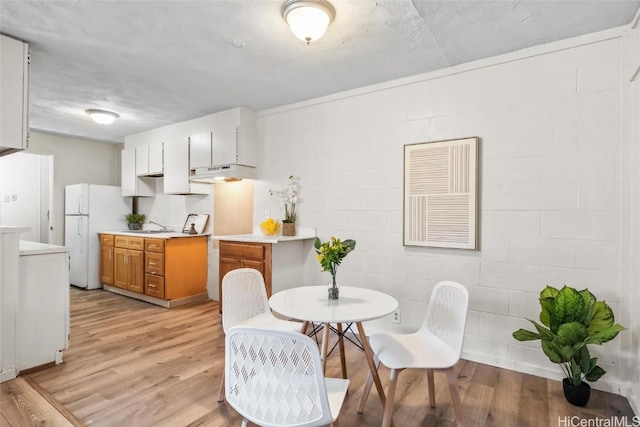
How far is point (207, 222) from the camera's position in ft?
15.3

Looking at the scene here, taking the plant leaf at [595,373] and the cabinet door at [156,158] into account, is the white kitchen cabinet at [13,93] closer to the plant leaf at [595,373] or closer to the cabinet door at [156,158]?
the cabinet door at [156,158]

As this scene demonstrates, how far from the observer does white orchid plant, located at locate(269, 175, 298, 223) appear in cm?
377

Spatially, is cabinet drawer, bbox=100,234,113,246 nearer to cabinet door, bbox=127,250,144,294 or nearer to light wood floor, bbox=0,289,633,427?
cabinet door, bbox=127,250,144,294

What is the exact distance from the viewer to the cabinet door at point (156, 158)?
4.74m

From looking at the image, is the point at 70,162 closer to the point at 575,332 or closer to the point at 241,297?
the point at 241,297

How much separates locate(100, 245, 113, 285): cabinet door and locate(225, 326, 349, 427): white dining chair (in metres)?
4.59

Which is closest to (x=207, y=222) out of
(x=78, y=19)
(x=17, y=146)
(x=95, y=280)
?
(x=95, y=280)

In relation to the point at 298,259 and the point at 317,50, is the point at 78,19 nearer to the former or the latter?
the point at 317,50

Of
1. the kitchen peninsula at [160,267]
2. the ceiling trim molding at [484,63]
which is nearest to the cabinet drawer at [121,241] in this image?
the kitchen peninsula at [160,267]

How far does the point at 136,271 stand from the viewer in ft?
14.7

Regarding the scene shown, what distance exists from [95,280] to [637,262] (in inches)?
241

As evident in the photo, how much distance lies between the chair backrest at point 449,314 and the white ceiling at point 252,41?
168 cm

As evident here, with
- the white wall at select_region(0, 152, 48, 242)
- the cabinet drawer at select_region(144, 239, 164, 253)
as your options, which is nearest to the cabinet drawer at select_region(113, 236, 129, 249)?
the cabinet drawer at select_region(144, 239, 164, 253)

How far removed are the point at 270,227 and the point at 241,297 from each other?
5.24 feet
